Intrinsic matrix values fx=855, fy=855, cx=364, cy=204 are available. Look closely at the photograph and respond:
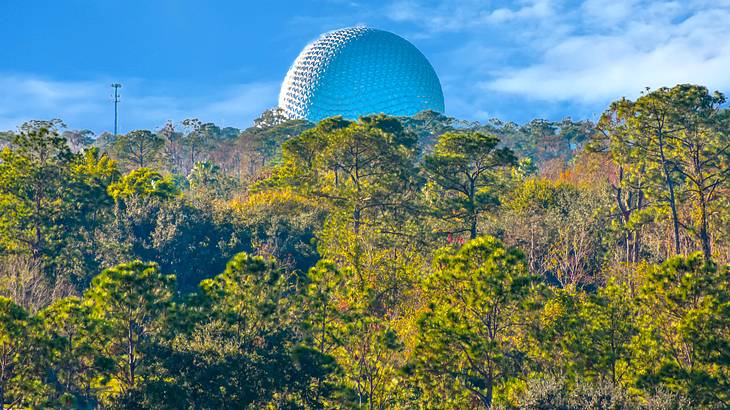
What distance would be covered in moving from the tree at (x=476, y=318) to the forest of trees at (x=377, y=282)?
0.07 metres

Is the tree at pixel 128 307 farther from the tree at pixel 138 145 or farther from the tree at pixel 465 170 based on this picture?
the tree at pixel 138 145

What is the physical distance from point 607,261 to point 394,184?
12439 millimetres

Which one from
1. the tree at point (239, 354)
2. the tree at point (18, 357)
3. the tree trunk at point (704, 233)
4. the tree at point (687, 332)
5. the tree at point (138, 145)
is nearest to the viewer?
the tree at point (18, 357)

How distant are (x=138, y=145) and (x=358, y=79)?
169 ft

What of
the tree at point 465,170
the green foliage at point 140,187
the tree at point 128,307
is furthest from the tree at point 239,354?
the green foliage at point 140,187

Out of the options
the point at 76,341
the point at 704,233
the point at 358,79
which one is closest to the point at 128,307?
the point at 76,341

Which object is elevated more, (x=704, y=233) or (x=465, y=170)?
(x=465, y=170)

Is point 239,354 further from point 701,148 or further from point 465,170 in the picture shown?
point 701,148

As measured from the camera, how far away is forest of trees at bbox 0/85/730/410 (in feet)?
84.0

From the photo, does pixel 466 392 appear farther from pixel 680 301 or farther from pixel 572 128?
pixel 572 128

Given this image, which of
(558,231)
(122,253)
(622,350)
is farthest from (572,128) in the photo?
(622,350)

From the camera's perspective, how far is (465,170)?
4512 cm

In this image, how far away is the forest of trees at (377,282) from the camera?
25.6 metres

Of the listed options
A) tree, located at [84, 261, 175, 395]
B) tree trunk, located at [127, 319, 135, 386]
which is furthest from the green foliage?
tree trunk, located at [127, 319, 135, 386]
